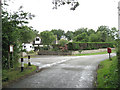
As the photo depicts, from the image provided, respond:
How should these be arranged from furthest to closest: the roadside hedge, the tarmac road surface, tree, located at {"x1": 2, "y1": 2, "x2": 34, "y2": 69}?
the roadside hedge < tree, located at {"x1": 2, "y1": 2, "x2": 34, "y2": 69} < the tarmac road surface

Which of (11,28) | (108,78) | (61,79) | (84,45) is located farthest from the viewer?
(84,45)

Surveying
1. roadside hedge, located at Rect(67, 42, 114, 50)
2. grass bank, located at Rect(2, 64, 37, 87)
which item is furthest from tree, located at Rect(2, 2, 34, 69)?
roadside hedge, located at Rect(67, 42, 114, 50)

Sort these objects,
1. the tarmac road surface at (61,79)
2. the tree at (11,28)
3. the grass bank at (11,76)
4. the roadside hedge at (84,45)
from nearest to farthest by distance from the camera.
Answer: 1. the tarmac road surface at (61,79)
2. the grass bank at (11,76)
3. the tree at (11,28)
4. the roadside hedge at (84,45)

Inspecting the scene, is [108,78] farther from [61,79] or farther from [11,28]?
[11,28]

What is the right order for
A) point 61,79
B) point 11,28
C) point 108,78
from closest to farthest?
point 108,78 → point 61,79 → point 11,28

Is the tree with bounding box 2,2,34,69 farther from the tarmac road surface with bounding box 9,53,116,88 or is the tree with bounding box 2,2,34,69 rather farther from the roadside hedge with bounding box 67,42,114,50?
the roadside hedge with bounding box 67,42,114,50

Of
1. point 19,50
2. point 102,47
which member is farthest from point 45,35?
Answer: point 19,50

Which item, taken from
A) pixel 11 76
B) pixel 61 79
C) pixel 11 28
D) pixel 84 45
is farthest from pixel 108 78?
pixel 84 45

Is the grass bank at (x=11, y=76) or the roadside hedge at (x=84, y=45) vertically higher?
the roadside hedge at (x=84, y=45)

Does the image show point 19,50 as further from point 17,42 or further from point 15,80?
point 15,80

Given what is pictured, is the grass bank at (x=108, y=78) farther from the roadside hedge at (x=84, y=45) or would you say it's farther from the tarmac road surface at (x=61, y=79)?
the roadside hedge at (x=84, y=45)

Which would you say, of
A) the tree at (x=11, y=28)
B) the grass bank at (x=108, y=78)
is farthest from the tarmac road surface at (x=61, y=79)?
the tree at (x=11, y=28)

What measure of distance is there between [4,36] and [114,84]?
7.06m

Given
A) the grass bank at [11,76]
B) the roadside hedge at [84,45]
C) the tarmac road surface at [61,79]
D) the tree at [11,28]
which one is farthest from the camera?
the roadside hedge at [84,45]
